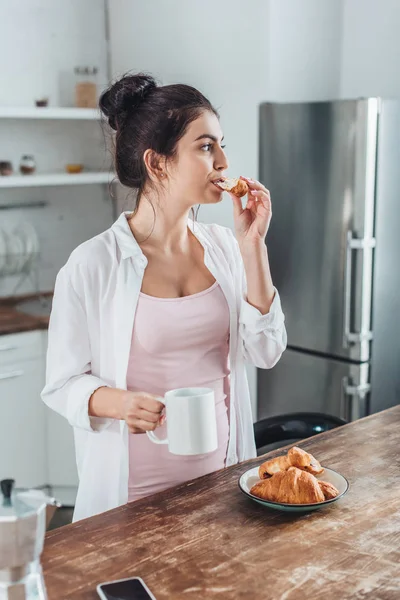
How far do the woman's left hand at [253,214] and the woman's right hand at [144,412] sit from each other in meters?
0.55

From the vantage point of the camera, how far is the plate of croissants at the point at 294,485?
4.81 feet

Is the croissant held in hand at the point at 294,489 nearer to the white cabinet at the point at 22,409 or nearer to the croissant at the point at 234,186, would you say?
the croissant at the point at 234,186

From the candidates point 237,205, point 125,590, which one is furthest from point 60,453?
point 125,590

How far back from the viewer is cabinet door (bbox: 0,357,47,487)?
3221 mm

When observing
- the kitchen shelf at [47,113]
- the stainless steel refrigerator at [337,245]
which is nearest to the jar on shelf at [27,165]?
the kitchen shelf at [47,113]

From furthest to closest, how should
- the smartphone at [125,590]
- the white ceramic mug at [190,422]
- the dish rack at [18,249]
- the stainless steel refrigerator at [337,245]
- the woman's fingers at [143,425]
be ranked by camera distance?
1. the dish rack at [18,249]
2. the stainless steel refrigerator at [337,245]
3. the woman's fingers at [143,425]
4. the white ceramic mug at [190,422]
5. the smartphone at [125,590]

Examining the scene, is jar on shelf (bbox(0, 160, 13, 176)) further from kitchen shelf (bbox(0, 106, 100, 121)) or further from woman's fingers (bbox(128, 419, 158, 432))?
woman's fingers (bbox(128, 419, 158, 432))

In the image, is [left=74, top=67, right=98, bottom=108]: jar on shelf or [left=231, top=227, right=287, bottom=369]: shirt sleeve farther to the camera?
[left=74, top=67, right=98, bottom=108]: jar on shelf

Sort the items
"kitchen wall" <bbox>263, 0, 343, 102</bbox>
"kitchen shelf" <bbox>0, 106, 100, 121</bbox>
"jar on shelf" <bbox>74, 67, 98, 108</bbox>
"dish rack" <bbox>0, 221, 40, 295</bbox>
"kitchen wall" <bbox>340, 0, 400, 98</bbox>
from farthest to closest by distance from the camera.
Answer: "jar on shelf" <bbox>74, 67, 98, 108</bbox> < "dish rack" <bbox>0, 221, 40, 295</bbox> < "kitchen wall" <bbox>340, 0, 400, 98</bbox> < "kitchen shelf" <bbox>0, 106, 100, 121</bbox> < "kitchen wall" <bbox>263, 0, 343, 102</bbox>

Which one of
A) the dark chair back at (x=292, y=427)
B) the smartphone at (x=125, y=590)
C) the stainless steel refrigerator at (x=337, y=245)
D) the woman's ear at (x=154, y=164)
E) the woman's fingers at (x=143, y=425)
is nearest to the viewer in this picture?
the smartphone at (x=125, y=590)

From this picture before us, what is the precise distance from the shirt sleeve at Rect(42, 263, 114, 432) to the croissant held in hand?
0.44 m

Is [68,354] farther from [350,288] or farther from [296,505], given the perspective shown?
[350,288]

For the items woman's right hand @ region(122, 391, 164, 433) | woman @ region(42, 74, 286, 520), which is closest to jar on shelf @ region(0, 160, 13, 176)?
woman @ region(42, 74, 286, 520)

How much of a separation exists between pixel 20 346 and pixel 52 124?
123 centimetres
